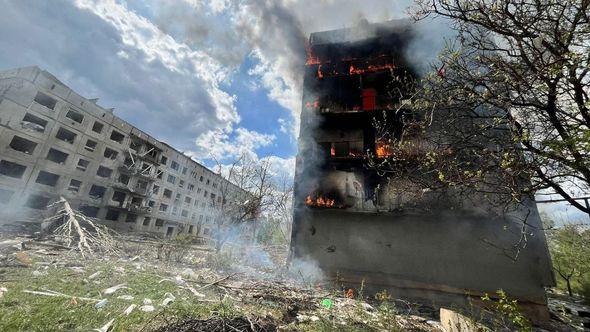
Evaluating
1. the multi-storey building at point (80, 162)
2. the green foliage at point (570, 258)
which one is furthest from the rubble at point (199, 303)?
the green foliage at point (570, 258)

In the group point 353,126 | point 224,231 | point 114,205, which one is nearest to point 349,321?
point 353,126

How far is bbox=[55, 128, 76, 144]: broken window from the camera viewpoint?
948 inches

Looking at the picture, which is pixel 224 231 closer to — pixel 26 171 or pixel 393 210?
pixel 393 210

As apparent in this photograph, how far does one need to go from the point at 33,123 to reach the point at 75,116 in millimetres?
3948

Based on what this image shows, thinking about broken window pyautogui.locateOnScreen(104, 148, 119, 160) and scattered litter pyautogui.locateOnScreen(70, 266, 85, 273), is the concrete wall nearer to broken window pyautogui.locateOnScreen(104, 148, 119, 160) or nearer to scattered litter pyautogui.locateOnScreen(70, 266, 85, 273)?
scattered litter pyautogui.locateOnScreen(70, 266, 85, 273)

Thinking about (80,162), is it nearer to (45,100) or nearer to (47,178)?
(47,178)

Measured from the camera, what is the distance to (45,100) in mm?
22750

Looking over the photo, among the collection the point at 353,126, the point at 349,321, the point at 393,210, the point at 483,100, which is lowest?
the point at 349,321

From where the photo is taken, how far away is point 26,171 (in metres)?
21.2

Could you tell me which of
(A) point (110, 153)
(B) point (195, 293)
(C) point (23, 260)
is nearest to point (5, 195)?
(A) point (110, 153)

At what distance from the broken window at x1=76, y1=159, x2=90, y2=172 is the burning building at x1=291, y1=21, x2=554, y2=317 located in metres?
26.0

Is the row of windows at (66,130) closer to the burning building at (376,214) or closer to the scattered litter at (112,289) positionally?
the burning building at (376,214)

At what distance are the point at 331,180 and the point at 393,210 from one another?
3.63 m

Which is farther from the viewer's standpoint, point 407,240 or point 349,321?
point 407,240
